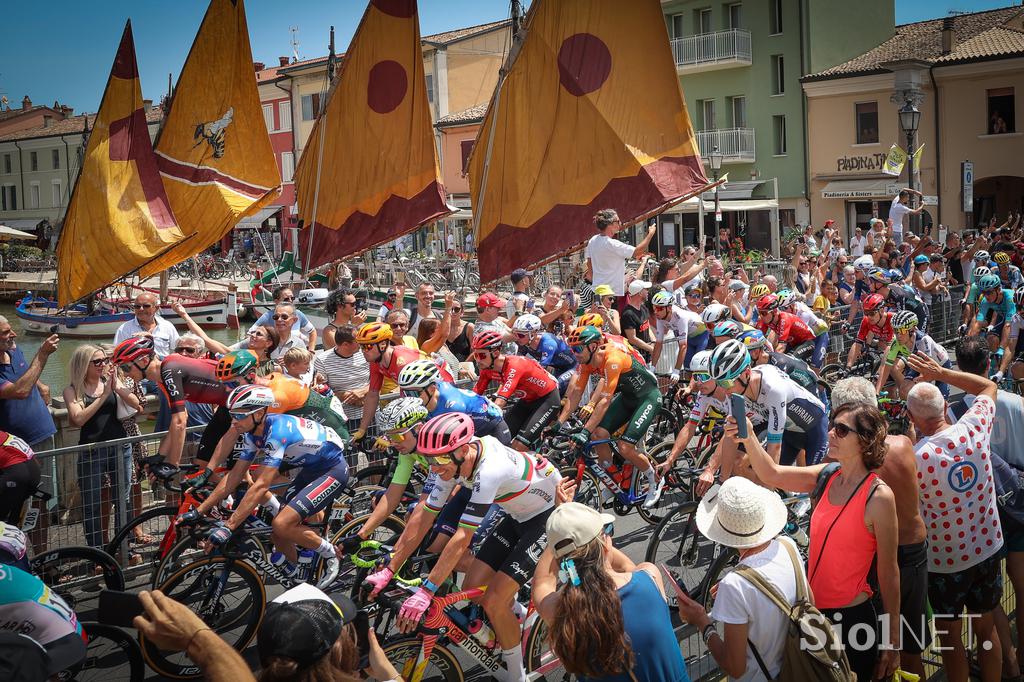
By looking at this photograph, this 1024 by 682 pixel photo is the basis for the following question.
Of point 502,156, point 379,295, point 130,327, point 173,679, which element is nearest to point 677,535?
point 173,679

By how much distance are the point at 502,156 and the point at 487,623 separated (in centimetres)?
982

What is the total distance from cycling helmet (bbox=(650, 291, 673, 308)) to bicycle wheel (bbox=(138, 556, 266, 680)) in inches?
251

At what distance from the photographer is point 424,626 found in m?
5.13

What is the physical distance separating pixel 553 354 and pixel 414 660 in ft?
16.2

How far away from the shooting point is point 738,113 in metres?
42.2

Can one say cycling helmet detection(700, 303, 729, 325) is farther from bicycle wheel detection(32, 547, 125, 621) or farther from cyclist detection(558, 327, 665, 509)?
bicycle wheel detection(32, 547, 125, 621)

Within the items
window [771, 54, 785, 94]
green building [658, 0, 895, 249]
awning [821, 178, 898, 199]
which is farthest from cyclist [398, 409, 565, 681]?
window [771, 54, 785, 94]

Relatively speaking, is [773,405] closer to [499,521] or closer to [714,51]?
[499,521]

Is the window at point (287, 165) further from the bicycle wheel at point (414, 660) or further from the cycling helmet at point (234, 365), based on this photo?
the bicycle wheel at point (414, 660)

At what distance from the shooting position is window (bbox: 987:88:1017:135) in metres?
35.5

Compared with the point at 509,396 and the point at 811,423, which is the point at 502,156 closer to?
the point at 509,396

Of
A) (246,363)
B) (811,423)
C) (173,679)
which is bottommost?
(173,679)

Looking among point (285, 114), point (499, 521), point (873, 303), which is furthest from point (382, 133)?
point (285, 114)

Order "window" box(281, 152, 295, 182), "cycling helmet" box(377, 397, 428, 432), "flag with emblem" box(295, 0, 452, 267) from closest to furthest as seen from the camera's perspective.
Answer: "cycling helmet" box(377, 397, 428, 432) → "flag with emblem" box(295, 0, 452, 267) → "window" box(281, 152, 295, 182)
